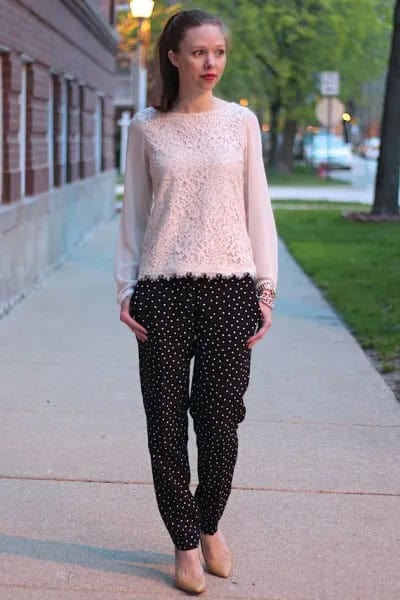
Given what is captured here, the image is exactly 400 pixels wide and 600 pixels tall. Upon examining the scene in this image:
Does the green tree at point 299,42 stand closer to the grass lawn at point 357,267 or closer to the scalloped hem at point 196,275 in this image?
the grass lawn at point 357,267

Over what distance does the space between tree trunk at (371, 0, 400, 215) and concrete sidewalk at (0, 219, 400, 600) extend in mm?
13515

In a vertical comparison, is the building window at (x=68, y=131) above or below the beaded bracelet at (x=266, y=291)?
below

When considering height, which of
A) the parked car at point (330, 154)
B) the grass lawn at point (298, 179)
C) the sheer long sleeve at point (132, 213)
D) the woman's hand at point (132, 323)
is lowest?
the parked car at point (330, 154)

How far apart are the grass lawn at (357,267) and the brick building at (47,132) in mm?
→ 2981

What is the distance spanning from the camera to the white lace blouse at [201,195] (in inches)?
163

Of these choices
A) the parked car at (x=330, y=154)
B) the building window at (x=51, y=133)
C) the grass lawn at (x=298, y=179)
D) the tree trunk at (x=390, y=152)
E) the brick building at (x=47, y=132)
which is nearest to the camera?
the brick building at (x=47, y=132)

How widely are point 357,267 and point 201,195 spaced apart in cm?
1127

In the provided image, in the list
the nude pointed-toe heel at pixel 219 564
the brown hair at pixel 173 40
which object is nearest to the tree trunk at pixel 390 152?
the brown hair at pixel 173 40

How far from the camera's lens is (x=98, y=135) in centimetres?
2311

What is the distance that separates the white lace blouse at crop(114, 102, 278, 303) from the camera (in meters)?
4.15

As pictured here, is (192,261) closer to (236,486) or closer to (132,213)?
(132,213)

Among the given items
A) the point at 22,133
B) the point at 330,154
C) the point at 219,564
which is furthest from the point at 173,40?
the point at 330,154

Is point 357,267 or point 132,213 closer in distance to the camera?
point 132,213

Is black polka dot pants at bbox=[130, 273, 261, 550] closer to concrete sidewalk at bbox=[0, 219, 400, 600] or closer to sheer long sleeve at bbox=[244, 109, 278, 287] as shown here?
sheer long sleeve at bbox=[244, 109, 278, 287]
